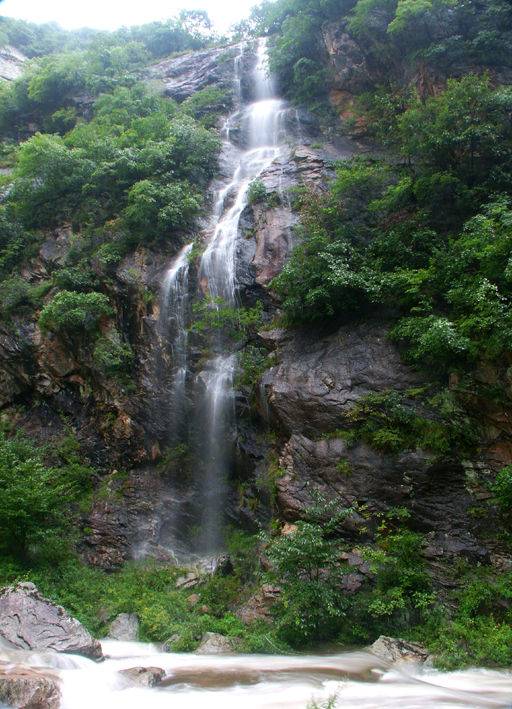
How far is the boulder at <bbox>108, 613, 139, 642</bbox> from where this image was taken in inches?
365

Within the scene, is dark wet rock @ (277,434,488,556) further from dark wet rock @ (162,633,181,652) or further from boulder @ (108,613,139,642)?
boulder @ (108,613,139,642)

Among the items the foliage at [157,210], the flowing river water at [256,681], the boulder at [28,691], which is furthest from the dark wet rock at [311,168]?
the boulder at [28,691]

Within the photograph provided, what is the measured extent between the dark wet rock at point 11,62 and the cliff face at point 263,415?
21.1m

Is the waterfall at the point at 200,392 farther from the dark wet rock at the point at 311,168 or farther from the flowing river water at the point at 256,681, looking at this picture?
the dark wet rock at the point at 311,168

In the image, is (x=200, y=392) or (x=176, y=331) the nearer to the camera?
(x=200, y=392)

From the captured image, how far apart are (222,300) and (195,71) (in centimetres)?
1982

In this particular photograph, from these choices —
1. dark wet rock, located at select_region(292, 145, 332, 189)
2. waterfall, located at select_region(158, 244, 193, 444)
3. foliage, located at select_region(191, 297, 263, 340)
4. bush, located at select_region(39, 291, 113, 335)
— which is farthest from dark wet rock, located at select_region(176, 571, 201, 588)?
dark wet rock, located at select_region(292, 145, 332, 189)

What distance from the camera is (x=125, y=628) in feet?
31.0

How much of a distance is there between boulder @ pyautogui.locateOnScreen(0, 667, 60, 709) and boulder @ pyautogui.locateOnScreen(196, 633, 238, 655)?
2.87 metres

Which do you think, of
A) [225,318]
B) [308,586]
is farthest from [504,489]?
[225,318]

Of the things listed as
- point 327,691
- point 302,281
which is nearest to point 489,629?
point 327,691

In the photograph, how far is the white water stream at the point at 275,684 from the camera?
6078 mm

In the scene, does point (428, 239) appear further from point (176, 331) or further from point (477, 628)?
point (477, 628)

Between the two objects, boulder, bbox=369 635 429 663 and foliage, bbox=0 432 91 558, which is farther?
foliage, bbox=0 432 91 558
